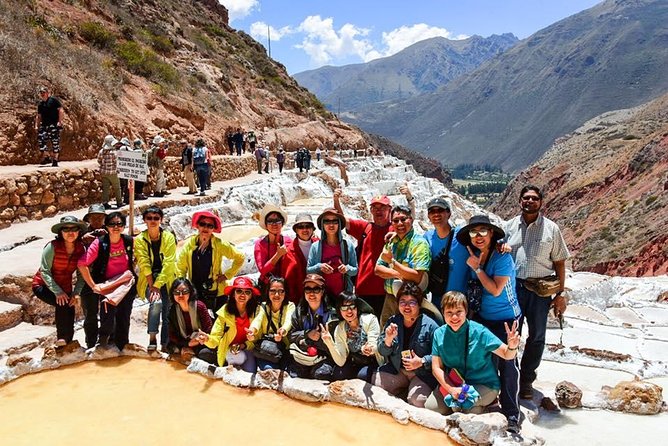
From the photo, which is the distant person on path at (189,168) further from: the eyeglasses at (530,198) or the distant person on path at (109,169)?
the eyeglasses at (530,198)

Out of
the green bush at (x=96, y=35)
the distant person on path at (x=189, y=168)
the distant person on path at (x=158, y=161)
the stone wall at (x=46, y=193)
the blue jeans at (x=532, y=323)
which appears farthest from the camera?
the green bush at (x=96, y=35)

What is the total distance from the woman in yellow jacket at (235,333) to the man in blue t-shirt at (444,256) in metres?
1.51

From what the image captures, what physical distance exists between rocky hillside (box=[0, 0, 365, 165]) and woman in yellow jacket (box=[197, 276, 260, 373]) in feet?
24.2

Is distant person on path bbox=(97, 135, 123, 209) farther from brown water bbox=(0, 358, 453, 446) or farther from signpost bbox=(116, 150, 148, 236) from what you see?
brown water bbox=(0, 358, 453, 446)

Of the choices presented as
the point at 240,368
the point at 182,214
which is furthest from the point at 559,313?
the point at 182,214

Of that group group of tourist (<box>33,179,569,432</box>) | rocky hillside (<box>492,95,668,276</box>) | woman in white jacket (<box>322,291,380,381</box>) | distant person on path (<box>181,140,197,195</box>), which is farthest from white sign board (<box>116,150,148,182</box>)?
rocky hillside (<box>492,95,668,276</box>)

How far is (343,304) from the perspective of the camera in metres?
→ 3.77

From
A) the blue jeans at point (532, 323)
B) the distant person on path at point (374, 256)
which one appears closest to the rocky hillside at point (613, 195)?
the blue jeans at point (532, 323)

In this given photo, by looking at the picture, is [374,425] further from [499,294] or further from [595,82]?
[595,82]

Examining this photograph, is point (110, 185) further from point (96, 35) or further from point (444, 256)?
point (96, 35)

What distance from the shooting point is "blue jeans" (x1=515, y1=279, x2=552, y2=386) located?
12.2 feet

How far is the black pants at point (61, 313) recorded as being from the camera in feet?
13.4

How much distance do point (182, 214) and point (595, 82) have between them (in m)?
181

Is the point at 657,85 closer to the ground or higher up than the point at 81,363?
higher up
